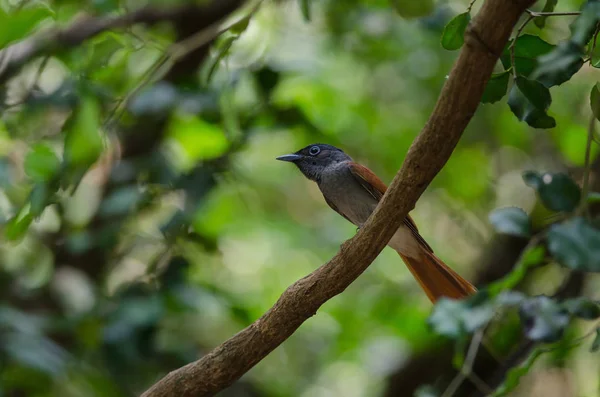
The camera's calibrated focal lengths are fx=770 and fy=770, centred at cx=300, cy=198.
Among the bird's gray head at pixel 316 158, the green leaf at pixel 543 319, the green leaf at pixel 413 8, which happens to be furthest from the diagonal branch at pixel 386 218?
the green leaf at pixel 413 8

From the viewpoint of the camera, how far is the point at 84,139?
Answer: 235cm

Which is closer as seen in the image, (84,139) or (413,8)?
(84,139)

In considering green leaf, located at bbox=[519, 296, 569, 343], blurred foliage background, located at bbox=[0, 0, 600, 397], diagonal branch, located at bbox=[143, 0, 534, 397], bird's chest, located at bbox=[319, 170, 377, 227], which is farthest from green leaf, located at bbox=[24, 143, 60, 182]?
green leaf, located at bbox=[519, 296, 569, 343]

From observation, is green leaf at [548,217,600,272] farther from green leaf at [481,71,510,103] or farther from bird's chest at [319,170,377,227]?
bird's chest at [319,170,377,227]

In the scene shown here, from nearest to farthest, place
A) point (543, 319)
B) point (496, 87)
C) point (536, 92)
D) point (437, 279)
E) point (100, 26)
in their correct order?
point (536, 92), point (496, 87), point (543, 319), point (437, 279), point (100, 26)

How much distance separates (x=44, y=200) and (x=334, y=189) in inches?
46.6

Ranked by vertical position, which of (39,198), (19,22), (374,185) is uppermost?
(19,22)

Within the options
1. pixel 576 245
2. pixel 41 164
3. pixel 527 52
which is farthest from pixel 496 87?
pixel 41 164

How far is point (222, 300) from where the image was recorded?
12.3 feet

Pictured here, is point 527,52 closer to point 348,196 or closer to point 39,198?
point 348,196

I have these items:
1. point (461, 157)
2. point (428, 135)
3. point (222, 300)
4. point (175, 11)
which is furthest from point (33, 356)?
point (461, 157)

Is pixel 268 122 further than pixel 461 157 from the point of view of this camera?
No

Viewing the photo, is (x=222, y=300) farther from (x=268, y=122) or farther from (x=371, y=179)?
(x=371, y=179)

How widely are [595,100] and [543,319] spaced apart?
0.61 metres
